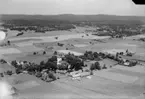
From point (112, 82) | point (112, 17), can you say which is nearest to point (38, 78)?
point (112, 82)

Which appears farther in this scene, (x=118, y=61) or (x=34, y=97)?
(x=118, y=61)

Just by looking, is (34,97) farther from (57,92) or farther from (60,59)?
(60,59)

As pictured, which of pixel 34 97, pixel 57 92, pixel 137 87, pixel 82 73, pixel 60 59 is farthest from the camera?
pixel 60 59

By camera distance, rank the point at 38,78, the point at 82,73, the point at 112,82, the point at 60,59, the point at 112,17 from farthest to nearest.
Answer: the point at 112,17, the point at 60,59, the point at 82,73, the point at 38,78, the point at 112,82

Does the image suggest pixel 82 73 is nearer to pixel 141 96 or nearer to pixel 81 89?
pixel 81 89

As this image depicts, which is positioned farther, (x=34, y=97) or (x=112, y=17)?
(x=112, y=17)

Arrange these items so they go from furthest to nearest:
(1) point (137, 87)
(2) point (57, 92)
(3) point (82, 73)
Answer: (3) point (82, 73), (1) point (137, 87), (2) point (57, 92)

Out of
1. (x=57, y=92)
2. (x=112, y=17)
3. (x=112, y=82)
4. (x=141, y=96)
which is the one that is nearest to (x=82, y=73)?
(x=112, y=82)

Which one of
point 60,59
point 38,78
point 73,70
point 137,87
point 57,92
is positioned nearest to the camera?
point 57,92

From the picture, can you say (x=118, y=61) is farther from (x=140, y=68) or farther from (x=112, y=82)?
(x=112, y=82)
